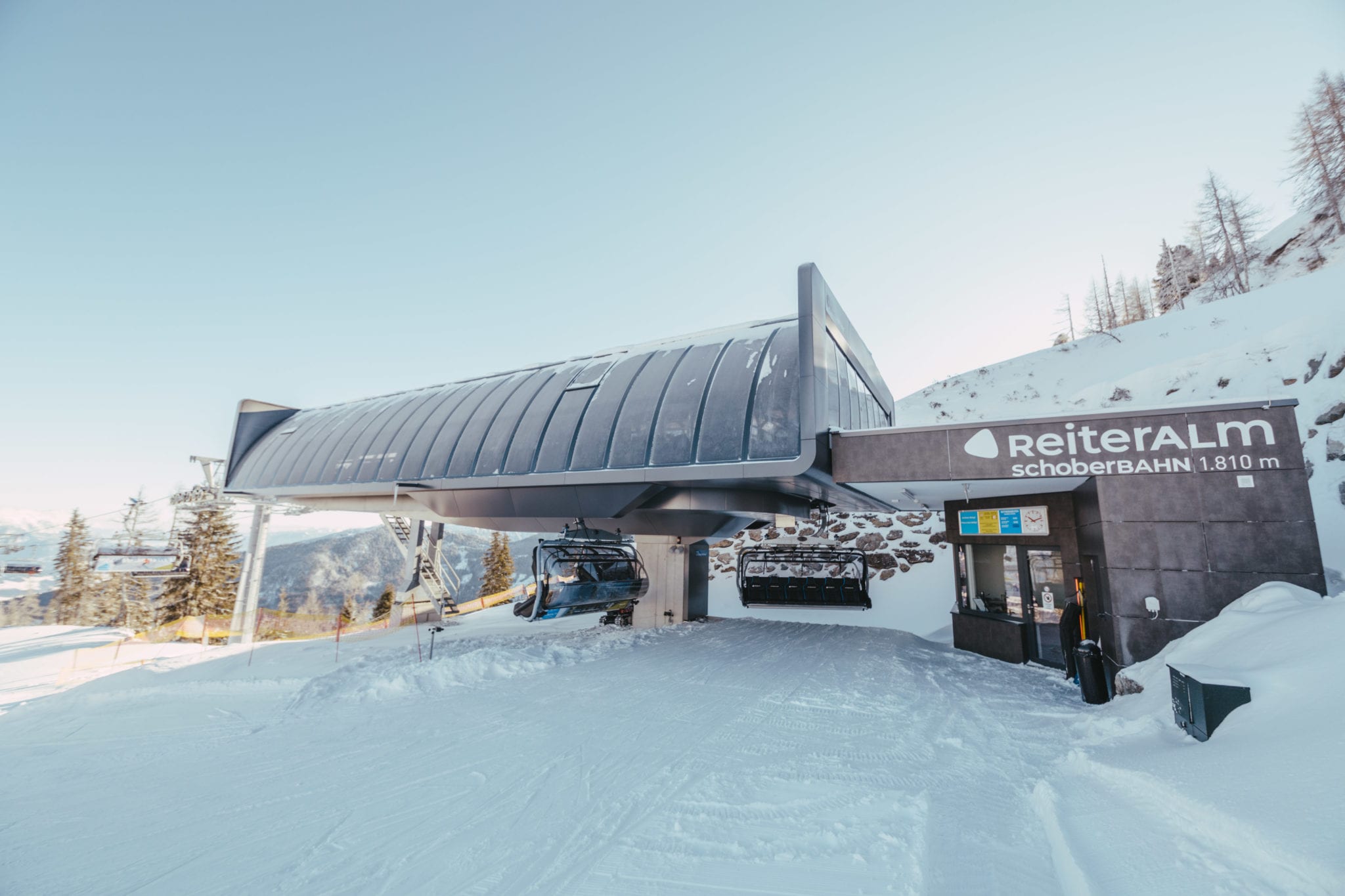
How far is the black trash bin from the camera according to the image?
7.69 meters

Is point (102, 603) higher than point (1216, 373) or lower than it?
lower

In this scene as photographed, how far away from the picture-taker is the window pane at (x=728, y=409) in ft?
34.8

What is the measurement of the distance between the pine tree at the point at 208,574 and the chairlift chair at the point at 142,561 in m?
13.1

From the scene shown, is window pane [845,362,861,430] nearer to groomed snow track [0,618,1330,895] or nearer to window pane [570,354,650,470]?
window pane [570,354,650,470]

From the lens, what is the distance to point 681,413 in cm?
1161

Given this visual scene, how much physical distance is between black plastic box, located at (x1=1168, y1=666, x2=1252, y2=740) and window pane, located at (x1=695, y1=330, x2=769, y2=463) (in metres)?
6.76

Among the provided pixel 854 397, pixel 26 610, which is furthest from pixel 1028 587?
pixel 26 610

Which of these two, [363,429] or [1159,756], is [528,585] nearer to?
[363,429]

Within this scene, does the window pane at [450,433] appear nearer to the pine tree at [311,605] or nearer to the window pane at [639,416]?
the window pane at [639,416]

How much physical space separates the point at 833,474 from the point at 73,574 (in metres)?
57.7

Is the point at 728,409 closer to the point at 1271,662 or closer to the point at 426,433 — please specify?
the point at 1271,662

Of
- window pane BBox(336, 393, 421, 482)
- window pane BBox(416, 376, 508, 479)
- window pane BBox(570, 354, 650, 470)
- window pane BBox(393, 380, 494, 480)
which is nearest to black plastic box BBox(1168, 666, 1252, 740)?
window pane BBox(570, 354, 650, 470)

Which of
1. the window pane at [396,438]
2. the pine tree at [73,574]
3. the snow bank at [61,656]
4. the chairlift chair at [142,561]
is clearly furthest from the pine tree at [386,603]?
the window pane at [396,438]

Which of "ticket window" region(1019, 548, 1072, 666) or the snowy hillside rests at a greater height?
the snowy hillside
